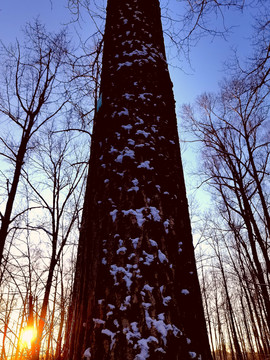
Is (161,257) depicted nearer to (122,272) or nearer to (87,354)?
(122,272)

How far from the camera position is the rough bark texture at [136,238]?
2.80ft

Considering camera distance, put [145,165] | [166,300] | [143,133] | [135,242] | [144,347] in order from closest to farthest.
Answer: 1. [144,347]
2. [166,300]
3. [135,242]
4. [145,165]
5. [143,133]

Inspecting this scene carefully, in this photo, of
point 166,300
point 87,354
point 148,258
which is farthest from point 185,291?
point 87,354

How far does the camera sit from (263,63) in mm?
4277

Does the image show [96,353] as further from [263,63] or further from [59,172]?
[59,172]

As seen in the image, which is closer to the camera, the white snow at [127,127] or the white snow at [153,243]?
the white snow at [153,243]

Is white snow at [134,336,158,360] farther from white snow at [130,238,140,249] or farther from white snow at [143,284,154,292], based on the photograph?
white snow at [130,238,140,249]

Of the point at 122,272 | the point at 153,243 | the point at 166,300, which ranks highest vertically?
the point at 153,243

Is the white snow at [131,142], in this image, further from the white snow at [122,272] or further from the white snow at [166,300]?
the white snow at [166,300]

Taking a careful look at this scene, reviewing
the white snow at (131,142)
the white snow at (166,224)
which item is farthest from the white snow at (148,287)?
the white snow at (131,142)

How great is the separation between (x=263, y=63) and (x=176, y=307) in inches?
195

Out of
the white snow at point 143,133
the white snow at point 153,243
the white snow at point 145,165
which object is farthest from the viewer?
the white snow at point 143,133

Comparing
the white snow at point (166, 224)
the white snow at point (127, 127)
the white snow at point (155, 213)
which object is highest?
the white snow at point (127, 127)

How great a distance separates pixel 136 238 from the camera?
3.36 feet
